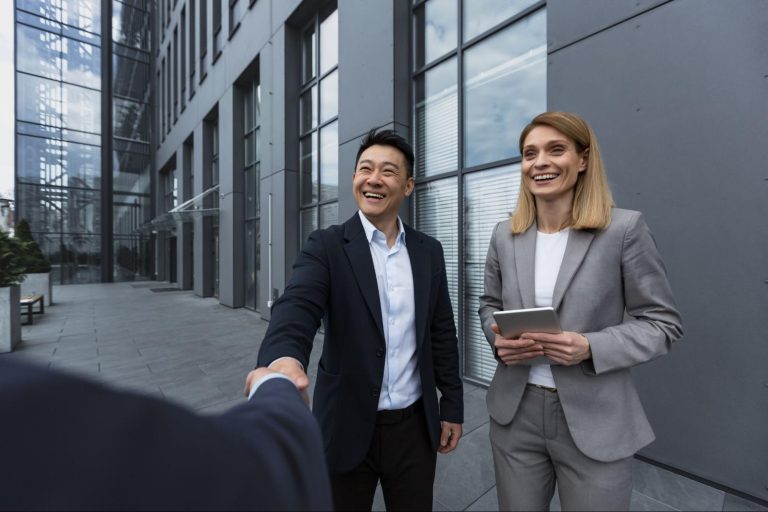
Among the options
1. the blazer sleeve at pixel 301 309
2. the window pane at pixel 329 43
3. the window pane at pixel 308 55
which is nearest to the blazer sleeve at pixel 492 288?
the blazer sleeve at pixel 301 309

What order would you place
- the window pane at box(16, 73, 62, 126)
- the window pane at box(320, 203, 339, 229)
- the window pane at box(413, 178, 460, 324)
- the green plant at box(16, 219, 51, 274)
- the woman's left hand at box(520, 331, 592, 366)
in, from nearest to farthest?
the woman's left hand at box(520, 331, 592, 366)
the window pane at box(413, 178, 460, 324)
the window pane at box(320, 203, 339, 229)
the green plant at box(16, 219, 51, 274)
the window pane at box(16, 73, 62, 126)

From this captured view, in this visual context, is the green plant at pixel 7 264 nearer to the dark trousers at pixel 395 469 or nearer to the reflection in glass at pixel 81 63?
the dark trousers at pixel 395 469

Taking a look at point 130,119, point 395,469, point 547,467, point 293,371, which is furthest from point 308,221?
point 130,119

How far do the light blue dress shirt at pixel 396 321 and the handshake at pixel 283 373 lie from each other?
1.99 ft

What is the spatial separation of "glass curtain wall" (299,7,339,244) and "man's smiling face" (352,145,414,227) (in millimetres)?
5420

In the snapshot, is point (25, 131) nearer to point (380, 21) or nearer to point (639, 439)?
point (380, 21)

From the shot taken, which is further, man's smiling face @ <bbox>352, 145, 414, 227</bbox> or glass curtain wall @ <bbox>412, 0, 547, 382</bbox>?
glass curtain wall @ <bbox>412, 0, 547, 382</bbox>

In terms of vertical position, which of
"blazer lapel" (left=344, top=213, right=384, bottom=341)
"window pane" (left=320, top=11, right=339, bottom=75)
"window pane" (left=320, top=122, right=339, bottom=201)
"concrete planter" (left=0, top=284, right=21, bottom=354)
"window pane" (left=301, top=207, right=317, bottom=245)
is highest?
"window pane" (left=320, top=11, right=339, bottom=75)

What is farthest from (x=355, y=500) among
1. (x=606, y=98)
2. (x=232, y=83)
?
(x=232, y=83)

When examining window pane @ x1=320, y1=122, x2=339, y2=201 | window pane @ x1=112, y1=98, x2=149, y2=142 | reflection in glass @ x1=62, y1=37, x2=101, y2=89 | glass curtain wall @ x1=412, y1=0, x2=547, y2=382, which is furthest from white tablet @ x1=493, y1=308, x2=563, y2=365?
window pane @ x1=112, y1=98, x2=149, y2=142

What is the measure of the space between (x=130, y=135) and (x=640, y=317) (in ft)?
88.7

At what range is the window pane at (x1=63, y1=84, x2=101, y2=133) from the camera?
18.9m

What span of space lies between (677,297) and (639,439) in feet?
6.01

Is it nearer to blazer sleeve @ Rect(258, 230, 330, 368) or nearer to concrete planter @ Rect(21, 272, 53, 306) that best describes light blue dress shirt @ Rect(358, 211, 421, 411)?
blazer sleeve @ Rect(258, 230, 330, 368)
